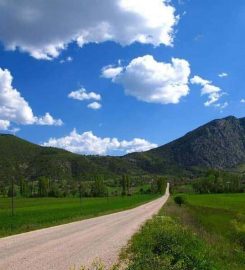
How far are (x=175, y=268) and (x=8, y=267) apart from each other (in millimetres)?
7824

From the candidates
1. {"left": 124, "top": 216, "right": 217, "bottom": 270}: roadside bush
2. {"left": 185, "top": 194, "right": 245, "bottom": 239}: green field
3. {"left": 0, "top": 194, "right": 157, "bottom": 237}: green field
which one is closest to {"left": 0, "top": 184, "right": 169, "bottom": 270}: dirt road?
{"left": 124, "top": 216, "right": 217, "bottom": 270}: roadside bush

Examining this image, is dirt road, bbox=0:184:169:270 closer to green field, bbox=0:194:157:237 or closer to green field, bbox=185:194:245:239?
green field, bbox=0:194:157:237

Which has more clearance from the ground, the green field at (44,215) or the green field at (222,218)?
the green field at (44,215)

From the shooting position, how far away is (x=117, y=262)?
20.6 m

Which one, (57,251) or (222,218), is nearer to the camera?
(57,251)

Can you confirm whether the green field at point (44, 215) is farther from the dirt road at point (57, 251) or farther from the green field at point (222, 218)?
the green field at point (222, 218)

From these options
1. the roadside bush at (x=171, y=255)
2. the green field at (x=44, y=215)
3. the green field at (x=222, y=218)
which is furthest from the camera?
the green field at (x=44, y=215)

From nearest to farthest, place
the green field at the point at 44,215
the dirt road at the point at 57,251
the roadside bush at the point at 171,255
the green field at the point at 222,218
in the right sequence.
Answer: the roadside bush at the point at 171,255 < the dirt road at the point at 57,251 < the green field at the point at 222,218 < the green field at the point at 44,215

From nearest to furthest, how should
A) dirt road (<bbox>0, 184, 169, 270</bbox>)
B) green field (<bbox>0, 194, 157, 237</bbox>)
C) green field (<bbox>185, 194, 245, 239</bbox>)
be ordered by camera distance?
dirt road (<bbox>0, 184, 169, 270</bbox>) < green field (<bbox>185, 194, 245, 239</bbox>) < green field (<bbox>0, 194, 157, 237</bbox>)

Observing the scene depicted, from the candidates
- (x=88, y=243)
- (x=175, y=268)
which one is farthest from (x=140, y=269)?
(x=88, y=243)

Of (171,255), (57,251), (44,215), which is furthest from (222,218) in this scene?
(171,255)

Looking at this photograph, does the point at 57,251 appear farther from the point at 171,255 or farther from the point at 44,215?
the point at 44,215

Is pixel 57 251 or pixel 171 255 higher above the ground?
pixel 171 255

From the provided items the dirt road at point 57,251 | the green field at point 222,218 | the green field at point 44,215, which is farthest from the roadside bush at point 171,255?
the green field at point 44,215
